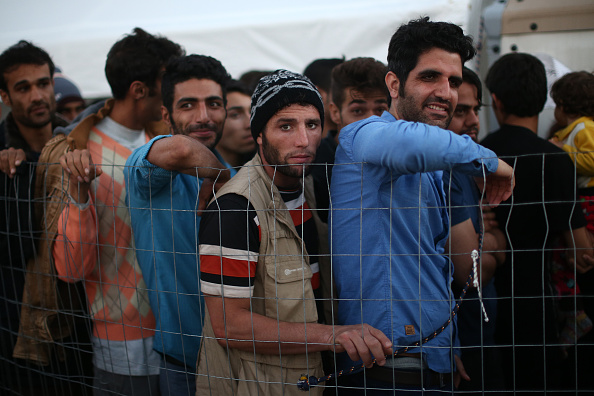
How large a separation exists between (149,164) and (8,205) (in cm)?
99

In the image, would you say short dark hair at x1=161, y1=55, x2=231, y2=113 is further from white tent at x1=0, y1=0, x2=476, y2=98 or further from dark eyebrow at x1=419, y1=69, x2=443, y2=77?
white tent at x1=0, y1=0, x2=476, y2=98

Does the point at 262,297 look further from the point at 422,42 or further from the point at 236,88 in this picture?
the point at 236,88

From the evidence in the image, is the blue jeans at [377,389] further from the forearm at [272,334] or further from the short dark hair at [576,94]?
the short dark hair at [576,94]

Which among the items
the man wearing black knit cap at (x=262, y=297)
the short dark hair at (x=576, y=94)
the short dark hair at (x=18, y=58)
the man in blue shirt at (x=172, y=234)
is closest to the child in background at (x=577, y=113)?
the short dark hair at (x=576, y=94)

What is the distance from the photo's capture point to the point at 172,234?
174 centimetres

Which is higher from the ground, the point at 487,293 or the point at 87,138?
the point at 87,138

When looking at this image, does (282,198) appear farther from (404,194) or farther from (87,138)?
(87,138)

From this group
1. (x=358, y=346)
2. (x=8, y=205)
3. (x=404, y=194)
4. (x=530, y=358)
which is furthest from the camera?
(x=530, y=358)

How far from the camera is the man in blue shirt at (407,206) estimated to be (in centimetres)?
142

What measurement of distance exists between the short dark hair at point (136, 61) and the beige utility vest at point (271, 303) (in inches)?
45.7

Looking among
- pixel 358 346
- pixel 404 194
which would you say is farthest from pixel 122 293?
pixel 404 194

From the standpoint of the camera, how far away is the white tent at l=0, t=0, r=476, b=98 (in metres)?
3.73

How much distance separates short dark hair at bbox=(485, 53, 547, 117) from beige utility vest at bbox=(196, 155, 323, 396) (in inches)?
65.5

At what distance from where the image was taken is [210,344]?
5.48ft
